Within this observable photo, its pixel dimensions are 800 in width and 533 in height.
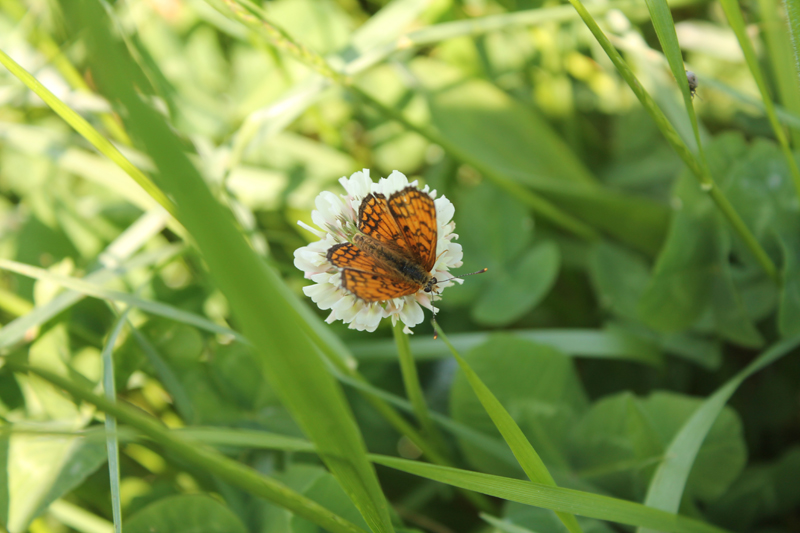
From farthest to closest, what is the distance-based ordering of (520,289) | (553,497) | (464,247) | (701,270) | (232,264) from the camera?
1. (464,247)
2. (520,289)
3. (701,270)
4. (553,497)
5. (232,264)

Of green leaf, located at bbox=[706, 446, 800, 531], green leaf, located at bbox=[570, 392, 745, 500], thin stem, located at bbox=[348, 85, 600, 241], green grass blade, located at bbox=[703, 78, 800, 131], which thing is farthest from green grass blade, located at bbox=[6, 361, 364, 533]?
green grass blade, located at bbox=[703, 78, 800, 131]

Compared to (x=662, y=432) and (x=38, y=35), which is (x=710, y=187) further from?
(x=38, y=35)

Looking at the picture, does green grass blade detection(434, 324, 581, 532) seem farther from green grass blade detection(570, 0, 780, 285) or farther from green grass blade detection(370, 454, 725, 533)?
green grass blade detection(570, 0, 780, 285)

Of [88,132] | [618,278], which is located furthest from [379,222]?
[618,278]

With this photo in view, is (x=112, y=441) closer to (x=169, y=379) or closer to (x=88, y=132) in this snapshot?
(x=169, y=379)

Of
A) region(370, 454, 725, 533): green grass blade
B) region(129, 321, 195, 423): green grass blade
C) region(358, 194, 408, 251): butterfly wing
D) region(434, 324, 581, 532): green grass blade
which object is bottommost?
region(370, 454, 725, 533): green grass blade

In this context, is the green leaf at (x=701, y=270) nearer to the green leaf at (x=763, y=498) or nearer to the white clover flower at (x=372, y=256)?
the green leaf at (x=763, y=498)

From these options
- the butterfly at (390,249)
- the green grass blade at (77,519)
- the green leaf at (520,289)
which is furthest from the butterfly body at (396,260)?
the green grass blade at (77,519)
